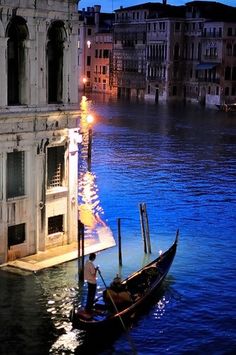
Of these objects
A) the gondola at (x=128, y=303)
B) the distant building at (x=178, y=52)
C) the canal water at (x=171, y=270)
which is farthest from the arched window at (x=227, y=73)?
the gondola at (x=128, y=303)

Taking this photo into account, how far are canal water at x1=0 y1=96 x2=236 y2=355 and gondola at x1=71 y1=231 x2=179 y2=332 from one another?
43 cm

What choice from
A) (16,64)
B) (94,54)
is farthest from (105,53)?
(16,64)

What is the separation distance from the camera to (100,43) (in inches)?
4998

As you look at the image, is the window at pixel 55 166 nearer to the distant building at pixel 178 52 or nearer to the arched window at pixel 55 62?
the arched window at pixel 55 62

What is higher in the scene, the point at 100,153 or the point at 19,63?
the point at 19,63

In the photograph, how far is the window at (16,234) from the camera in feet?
67.5

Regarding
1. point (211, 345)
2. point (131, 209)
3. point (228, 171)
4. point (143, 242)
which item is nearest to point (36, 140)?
point (143, 242)

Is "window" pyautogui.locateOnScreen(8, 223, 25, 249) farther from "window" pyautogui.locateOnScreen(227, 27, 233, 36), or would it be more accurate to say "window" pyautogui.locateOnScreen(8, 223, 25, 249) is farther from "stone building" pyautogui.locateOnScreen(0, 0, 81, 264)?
"window" pyautogui.locateOnScreen(227, 27, 233, 36)

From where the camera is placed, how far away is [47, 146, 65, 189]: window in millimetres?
21578

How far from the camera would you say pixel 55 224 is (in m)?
22.1

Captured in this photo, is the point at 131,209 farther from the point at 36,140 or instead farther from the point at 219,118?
the point at 219,118

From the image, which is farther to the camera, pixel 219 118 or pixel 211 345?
pixel 219 118

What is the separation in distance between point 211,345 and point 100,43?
11438 centimetres

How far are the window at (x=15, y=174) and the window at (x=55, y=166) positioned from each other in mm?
1161
